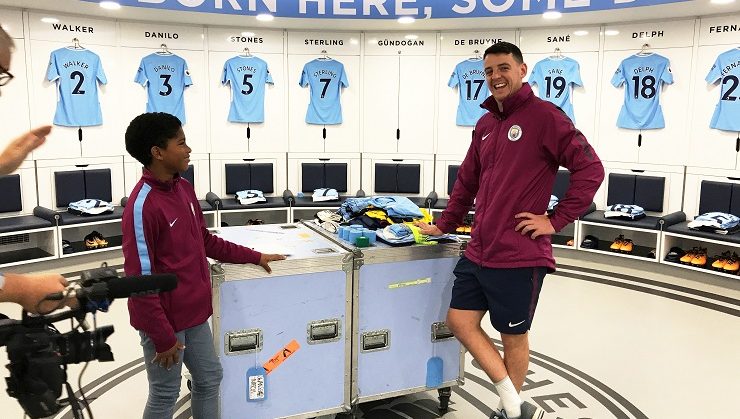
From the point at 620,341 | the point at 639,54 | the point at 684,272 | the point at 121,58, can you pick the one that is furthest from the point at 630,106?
the point at 121,58

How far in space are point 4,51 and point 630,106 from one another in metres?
7.43

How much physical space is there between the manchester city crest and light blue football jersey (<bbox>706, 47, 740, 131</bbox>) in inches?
204

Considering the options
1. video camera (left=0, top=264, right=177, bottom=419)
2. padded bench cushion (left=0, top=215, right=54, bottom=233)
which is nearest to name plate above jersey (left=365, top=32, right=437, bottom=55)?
padded bench cushion (left=0, top=215, right=54, bottom=233)

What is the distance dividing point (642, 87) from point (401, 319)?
18.4ft

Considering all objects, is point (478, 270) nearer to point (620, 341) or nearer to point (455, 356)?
point (455, 356)

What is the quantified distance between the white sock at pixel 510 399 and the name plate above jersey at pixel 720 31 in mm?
5763

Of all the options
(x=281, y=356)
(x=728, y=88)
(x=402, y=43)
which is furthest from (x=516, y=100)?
(x=402, y=43)

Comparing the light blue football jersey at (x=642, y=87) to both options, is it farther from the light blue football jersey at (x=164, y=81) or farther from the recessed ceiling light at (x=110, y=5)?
the recessed ceiling light at (x=110, y=5)

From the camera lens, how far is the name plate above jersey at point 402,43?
8.52m

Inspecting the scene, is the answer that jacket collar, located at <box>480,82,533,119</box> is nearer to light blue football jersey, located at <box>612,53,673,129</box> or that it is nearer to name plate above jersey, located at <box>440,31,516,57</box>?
light blue football jersey, located at <box>612,53,673,129</box>

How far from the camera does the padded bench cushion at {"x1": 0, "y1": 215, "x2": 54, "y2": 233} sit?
617 cm

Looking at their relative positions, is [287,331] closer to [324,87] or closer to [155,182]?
[155,182]

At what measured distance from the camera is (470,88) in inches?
330

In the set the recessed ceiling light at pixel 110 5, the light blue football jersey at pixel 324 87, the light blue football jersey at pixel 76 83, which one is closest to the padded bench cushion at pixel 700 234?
the light blue football jersey at pixel 324 87
